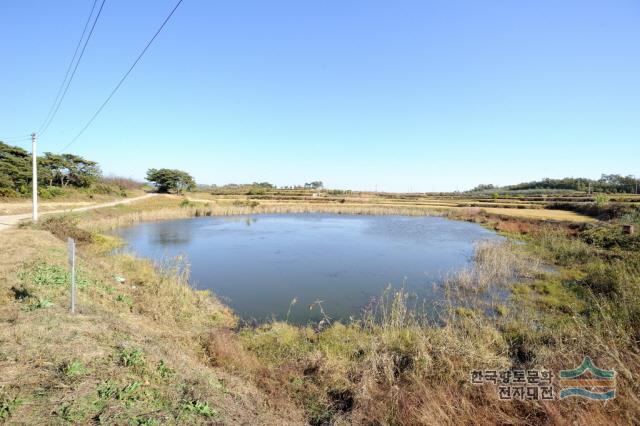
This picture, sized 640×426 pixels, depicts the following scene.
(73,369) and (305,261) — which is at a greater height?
(73,369)

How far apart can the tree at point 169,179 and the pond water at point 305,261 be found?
29.4m

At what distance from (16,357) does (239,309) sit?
5721 mm

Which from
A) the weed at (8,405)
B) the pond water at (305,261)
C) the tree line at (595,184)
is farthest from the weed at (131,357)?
the tree line at (595,184)

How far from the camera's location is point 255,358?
5.25 metres

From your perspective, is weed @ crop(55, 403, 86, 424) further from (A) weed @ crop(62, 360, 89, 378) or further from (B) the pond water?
(B) the pond water

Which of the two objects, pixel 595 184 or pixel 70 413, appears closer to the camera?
pixel 70 413

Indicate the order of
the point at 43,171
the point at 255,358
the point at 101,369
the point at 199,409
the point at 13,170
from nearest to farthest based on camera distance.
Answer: the point at 199,409, the point at 101,369, the point at 255,358, the point at 13,170, the point at 43,171

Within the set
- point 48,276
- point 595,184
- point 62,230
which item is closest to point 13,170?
point 62,230

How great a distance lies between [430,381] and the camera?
4.32 m

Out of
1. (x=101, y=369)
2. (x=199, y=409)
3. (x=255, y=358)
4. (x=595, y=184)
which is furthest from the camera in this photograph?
(x=595, y=184)

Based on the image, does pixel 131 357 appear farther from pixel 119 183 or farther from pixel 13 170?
pixel 119 183

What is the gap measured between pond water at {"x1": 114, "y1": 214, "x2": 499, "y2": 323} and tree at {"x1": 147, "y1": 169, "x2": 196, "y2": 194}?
2942 cm

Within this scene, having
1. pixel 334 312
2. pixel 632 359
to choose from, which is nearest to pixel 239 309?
pixel 334 312

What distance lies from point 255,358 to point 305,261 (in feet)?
33.1
